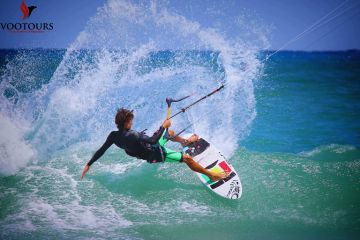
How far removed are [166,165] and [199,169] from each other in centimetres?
156

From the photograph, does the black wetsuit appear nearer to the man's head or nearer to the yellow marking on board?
the man's head

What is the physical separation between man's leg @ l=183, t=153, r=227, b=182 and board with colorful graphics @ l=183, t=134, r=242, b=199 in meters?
0.09

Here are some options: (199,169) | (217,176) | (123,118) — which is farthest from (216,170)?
(123,118)

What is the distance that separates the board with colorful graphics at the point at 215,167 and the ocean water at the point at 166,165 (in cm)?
16

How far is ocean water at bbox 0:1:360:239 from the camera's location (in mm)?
4332

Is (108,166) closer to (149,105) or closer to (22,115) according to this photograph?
(22,115)

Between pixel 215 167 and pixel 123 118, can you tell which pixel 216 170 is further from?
pixel 123 118

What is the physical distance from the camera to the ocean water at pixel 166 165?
4.33 metres

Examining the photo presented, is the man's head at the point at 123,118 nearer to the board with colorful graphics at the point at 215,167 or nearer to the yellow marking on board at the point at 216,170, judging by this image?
the board with colorful graphics at the point at 215,167

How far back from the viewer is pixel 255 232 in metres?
4.19

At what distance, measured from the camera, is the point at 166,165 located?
6188mm

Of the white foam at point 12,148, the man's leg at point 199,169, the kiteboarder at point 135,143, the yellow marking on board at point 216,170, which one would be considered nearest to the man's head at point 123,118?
the kiteboarder at point 135,143

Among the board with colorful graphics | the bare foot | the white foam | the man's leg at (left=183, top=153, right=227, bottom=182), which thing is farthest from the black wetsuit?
→ the white foam

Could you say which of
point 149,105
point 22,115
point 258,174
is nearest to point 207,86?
→ point 149,105
